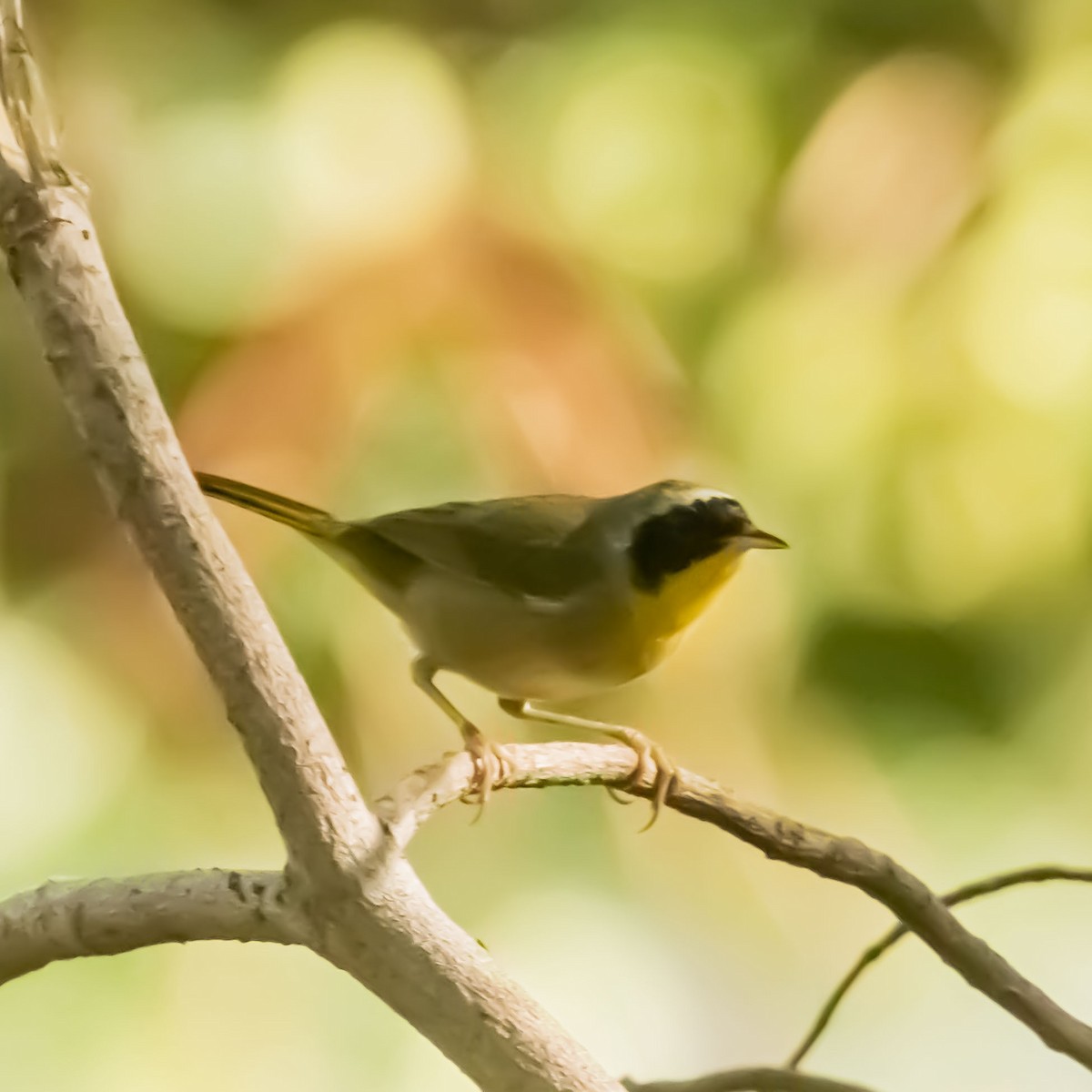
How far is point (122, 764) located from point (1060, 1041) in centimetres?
94

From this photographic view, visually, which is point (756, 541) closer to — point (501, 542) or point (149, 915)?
point (501, 542)

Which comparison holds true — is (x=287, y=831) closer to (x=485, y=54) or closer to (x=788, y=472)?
(x=788, y=472)

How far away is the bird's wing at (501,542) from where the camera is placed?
3.29 ft

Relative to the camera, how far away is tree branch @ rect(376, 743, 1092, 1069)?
866mm

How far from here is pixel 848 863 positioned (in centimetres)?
87

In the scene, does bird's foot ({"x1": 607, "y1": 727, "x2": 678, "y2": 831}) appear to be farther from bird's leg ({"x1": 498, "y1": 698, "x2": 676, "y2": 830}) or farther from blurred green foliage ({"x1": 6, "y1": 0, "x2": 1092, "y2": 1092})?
blurred green foliage ({"x1": 6, "y1": 0, "x2": 1092, "y2": 1092})

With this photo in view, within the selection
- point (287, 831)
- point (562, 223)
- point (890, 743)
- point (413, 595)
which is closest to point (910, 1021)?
point (890, 743)

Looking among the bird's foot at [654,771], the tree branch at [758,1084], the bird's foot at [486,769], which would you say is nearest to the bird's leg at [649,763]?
the bird's foot at [654,771]

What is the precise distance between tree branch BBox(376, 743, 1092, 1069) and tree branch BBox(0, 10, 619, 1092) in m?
0.14

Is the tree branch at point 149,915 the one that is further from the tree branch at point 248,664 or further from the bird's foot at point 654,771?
the bird's foot at point 654,771

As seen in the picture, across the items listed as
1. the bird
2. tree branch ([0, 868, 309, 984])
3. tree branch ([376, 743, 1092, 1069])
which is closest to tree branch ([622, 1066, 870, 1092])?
tree branch ([376, 743, 1092, 1069])

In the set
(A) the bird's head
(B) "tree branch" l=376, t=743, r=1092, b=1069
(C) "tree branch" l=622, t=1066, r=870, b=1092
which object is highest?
(A) the bird's head

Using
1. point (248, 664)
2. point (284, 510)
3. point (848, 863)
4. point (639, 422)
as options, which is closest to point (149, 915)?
point (248, 664)

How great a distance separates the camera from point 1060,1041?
889 millimetres
